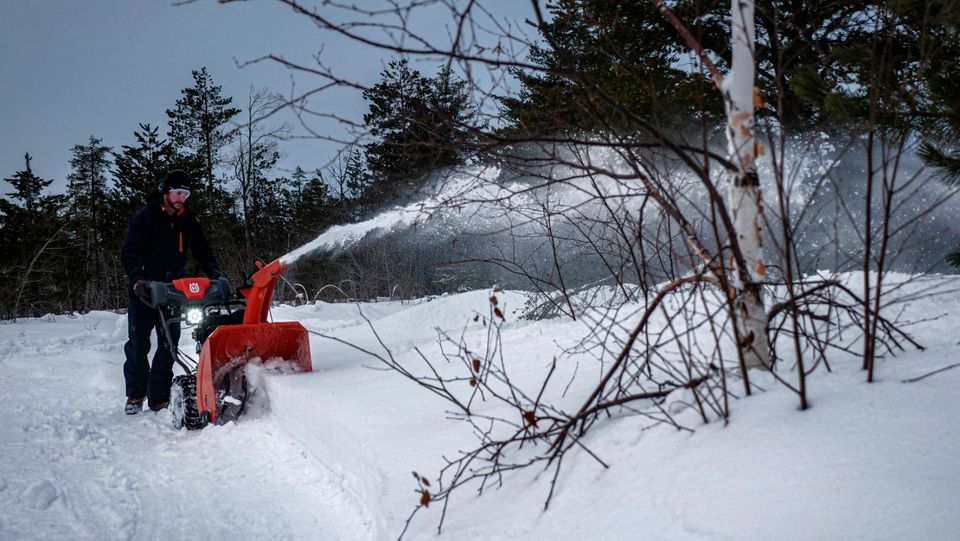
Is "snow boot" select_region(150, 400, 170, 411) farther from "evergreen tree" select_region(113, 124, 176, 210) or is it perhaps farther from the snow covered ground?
"evergreen tree" select_region(113, 124, 176, 210)

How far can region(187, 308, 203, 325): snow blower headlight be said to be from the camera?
15.7ft

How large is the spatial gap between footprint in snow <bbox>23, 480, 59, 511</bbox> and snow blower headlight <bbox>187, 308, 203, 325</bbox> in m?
1.72

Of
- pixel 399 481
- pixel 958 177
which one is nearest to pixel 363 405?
pixel 399 481

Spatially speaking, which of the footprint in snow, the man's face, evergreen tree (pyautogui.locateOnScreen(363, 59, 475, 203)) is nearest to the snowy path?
the footprint in snow

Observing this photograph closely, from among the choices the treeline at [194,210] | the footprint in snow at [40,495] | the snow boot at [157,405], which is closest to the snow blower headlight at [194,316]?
the snow boot at [157,405]

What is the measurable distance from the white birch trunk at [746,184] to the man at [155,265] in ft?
14.6

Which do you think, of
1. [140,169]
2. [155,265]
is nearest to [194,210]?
[140,169]

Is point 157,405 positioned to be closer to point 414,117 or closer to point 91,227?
point 414,117

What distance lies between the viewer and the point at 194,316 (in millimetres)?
4777

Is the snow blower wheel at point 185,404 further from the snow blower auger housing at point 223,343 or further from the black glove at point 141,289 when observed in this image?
the black glove at point 141,289

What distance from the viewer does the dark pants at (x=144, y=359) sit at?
5.27 meters

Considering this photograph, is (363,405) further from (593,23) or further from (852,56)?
(852,56)

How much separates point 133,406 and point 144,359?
0.45 m

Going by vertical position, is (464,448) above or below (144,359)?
below
